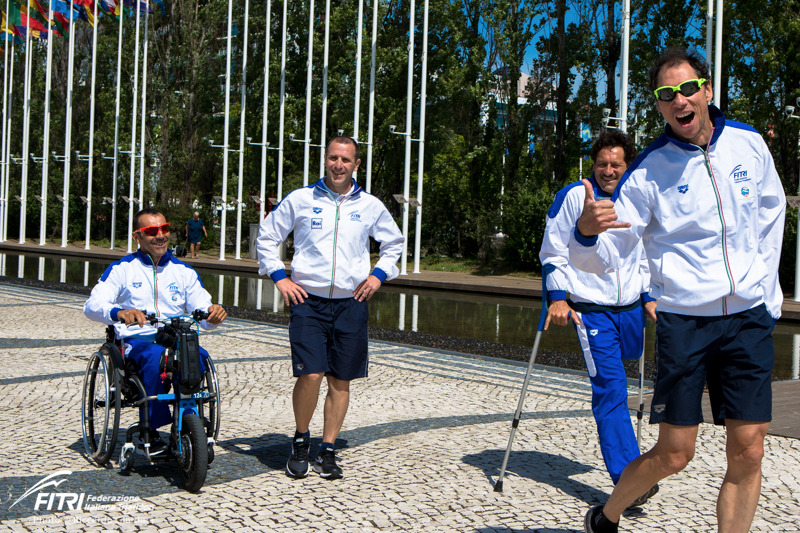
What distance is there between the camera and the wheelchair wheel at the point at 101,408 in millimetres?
5281

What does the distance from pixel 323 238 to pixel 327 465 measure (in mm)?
1317

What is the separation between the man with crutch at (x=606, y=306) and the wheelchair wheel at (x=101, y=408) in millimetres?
2524

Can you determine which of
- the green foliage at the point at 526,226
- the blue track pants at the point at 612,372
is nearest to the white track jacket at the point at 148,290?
the blue track pants at the point at 612,372

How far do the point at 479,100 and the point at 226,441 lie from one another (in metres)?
29.6

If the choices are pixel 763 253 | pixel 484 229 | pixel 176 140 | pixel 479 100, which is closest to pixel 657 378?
pixel 763 253

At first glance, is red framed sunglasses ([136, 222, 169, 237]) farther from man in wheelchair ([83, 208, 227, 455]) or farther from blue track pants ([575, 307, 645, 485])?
blue track pants ([575, 307, 645, 485])

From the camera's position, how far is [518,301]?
2178 centimetres

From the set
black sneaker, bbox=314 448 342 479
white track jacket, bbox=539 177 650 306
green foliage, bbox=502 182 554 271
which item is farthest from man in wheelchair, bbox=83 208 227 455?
green foliage, bbox=502 182 554 271

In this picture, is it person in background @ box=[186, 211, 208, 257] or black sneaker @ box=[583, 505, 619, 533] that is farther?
person in background @ box=[186, 211, 208, 257]

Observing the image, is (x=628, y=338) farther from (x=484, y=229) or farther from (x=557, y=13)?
(x=557, y=13)

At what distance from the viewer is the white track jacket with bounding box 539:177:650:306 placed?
4.74 m

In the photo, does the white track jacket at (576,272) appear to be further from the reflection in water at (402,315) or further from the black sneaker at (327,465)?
the reflection in water at (402,315)

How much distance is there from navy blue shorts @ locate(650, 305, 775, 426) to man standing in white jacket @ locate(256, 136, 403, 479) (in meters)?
2.18

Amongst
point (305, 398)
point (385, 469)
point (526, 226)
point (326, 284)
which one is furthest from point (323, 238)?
point (526, 226)
